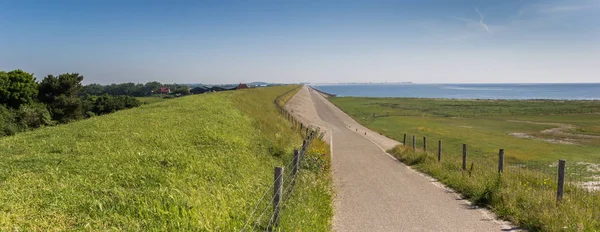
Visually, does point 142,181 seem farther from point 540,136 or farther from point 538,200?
point 540,136

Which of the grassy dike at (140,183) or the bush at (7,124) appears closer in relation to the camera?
the grassy dike at (140,183)

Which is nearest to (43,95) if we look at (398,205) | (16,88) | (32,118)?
(16,88)

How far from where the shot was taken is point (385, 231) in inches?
352

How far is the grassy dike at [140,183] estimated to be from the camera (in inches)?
237

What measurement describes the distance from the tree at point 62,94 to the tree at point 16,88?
204 centimetres

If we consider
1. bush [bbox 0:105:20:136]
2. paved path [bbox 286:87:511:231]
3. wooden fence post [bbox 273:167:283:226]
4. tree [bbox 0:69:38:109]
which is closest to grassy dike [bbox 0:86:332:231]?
wooden fence post [bbox 273:167:283:226]

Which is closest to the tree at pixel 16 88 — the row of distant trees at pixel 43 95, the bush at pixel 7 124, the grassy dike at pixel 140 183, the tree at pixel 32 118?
the row of distant trees at pixel 43 95

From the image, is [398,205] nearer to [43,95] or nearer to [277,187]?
[277,187]

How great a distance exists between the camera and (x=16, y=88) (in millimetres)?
49781

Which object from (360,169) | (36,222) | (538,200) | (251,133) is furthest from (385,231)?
(251,133)

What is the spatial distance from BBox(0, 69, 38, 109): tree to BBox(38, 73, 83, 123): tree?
204 centimetres

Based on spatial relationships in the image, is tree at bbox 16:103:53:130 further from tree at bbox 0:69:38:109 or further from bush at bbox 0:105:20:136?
tree at bbox 0:69:38:109

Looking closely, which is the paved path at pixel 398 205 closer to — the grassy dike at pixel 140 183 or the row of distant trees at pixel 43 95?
the grassy dike at pixel 140 183

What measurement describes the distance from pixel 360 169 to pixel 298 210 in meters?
9.87
